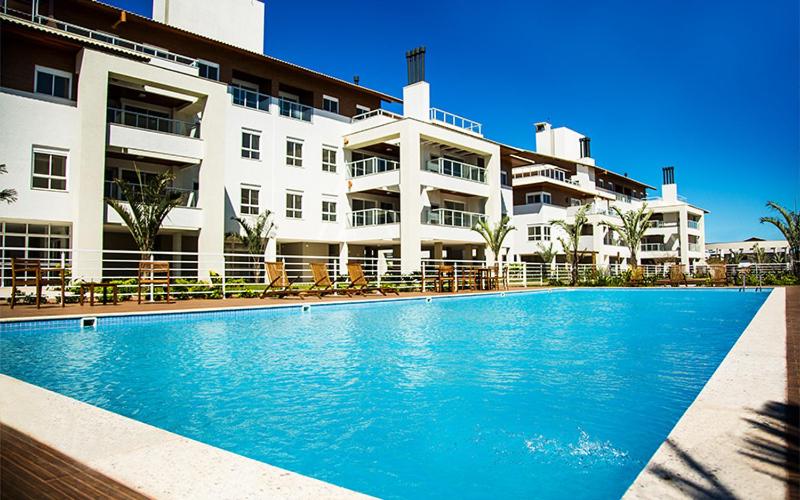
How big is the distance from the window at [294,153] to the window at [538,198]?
2209 centimetres

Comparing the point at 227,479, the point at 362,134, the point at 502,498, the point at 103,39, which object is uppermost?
the point at 103,39

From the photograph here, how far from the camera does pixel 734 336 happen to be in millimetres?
9016

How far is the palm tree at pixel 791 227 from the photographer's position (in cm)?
2690

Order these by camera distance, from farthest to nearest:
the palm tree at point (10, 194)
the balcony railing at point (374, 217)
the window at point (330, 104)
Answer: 1. the window at point (330, 104)
2. the balcony railing at point (374, 217)
3. the palm tree at point (10, 194)

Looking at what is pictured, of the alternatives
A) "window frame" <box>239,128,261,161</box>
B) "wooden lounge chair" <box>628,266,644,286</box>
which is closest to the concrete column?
"window frame" <box>239,128,261,161</box>

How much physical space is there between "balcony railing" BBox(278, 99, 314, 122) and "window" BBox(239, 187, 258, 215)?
4.85 meters

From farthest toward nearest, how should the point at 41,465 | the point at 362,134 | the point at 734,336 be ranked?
the point at 362,134, the point at 734,336, the point at 41,465

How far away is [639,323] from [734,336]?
283 centimetres

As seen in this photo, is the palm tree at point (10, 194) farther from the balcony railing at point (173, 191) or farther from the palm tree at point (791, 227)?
the palm tree at point (791, 227)

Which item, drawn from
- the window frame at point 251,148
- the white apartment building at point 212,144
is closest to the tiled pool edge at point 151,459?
the white apartment building at point 212,144

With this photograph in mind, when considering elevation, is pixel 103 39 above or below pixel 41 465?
above

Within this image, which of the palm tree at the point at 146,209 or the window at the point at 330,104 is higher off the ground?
the window at the point at 330,104

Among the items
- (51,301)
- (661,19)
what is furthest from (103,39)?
(661,19)

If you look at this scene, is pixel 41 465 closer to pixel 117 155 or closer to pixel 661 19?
pixel 661 19
